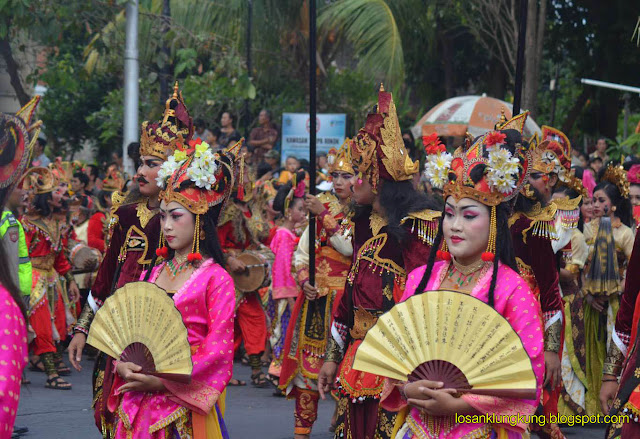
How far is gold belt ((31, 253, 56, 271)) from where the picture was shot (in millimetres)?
10086

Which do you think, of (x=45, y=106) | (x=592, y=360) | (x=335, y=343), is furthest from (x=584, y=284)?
(x=45, y=106)

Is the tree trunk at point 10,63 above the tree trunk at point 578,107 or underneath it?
above

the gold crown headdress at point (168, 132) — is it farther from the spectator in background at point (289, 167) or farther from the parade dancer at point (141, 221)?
the spectator in background at point (289, 167)

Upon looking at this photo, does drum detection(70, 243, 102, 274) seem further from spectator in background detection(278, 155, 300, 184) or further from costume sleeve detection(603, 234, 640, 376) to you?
costume sleeve detection(603, 234, 640, 376)

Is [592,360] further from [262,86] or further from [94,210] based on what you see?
[262,86]

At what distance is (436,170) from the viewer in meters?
5.02

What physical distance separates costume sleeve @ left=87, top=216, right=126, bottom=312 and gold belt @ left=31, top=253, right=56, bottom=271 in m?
3.70

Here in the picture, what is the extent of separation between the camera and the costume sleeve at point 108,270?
645cm

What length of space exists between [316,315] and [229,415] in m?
1.61

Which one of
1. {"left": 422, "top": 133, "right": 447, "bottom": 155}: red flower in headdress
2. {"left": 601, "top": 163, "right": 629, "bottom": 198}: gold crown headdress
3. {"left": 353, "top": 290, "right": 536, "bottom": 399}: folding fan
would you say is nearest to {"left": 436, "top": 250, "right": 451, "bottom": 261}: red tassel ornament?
{"left": 353, "top": 290, "right": 536, "bottom": 399}: folding fan

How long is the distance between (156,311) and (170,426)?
602mm

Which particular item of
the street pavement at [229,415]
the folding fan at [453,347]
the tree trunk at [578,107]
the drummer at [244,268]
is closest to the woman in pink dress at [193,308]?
the folding fan at [453,347]

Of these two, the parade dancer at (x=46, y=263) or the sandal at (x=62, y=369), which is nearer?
the parade dancer at (x=46, y=263)

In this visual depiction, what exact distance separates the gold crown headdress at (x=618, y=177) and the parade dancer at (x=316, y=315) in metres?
2.63
